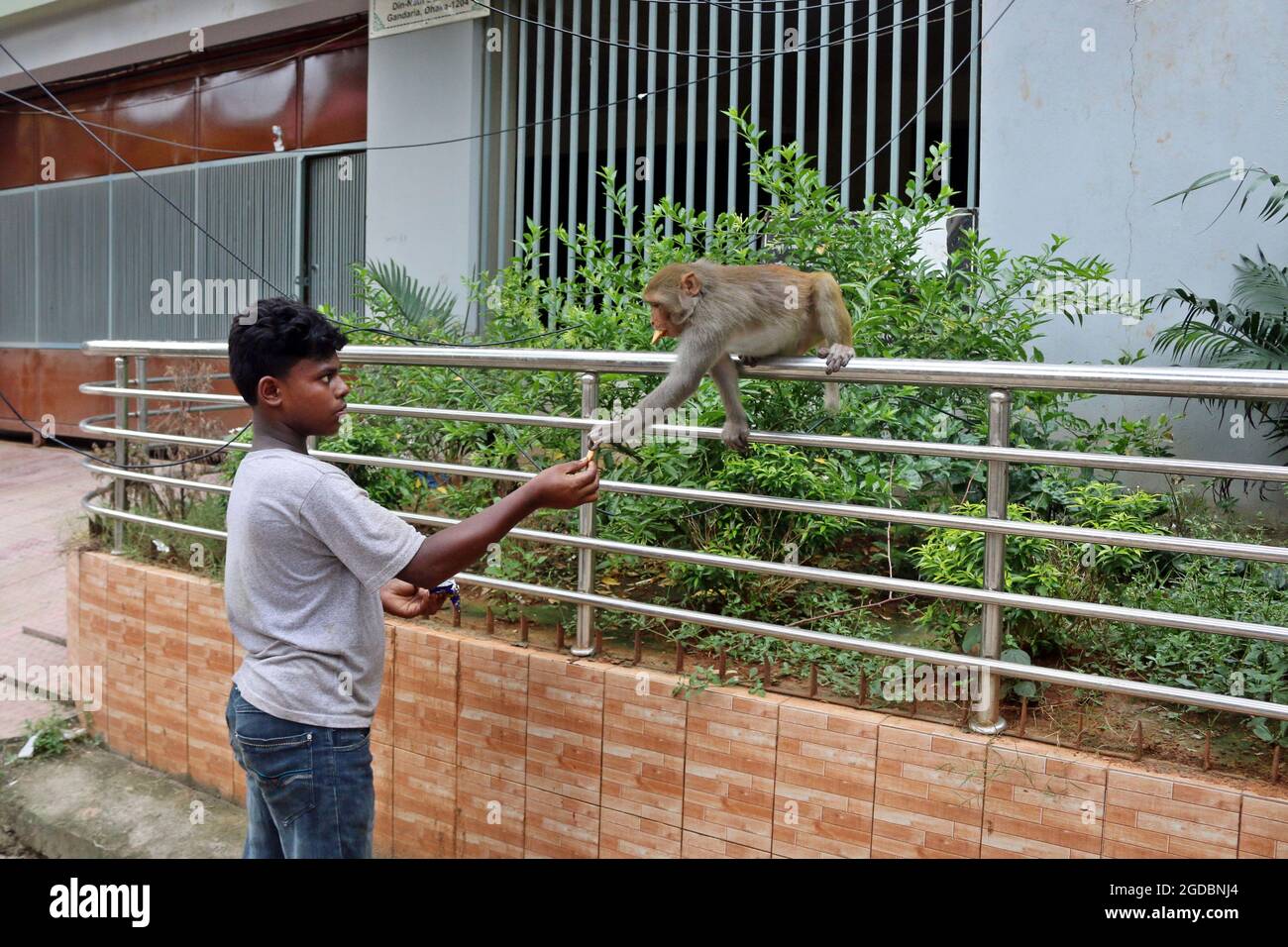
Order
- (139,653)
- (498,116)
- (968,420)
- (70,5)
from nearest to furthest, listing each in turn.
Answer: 1. (968,420)
2. (139,653)
3. (498,116)
4. (70,5)

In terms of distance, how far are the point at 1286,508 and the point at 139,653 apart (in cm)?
544

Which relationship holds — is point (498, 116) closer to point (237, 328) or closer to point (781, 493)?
point (781, 493)

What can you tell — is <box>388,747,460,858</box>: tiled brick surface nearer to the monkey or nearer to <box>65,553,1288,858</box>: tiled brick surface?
<box>65,553,1288,858</box>: tiled brick surface

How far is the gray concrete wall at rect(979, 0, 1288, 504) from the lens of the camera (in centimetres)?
568

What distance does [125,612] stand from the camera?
541cm

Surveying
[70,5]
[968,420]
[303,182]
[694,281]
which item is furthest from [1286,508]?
[70,5]

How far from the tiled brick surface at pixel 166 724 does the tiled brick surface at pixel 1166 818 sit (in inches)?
A: 154

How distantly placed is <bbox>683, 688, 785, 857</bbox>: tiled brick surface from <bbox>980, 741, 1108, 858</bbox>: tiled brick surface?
65 cm

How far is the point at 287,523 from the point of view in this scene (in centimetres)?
259

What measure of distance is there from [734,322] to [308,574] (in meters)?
1.63

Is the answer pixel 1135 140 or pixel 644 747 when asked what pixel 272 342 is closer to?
pixel 644 747

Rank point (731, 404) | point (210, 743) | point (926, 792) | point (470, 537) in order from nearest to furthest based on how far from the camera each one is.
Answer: point (470, 537) < point (926, 792) < point (731, 404) < point (210, 743)

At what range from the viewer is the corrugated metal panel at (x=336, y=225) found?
10305mm

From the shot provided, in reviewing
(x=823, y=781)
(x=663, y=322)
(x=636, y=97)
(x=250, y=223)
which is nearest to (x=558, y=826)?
(x=823, y=781)
